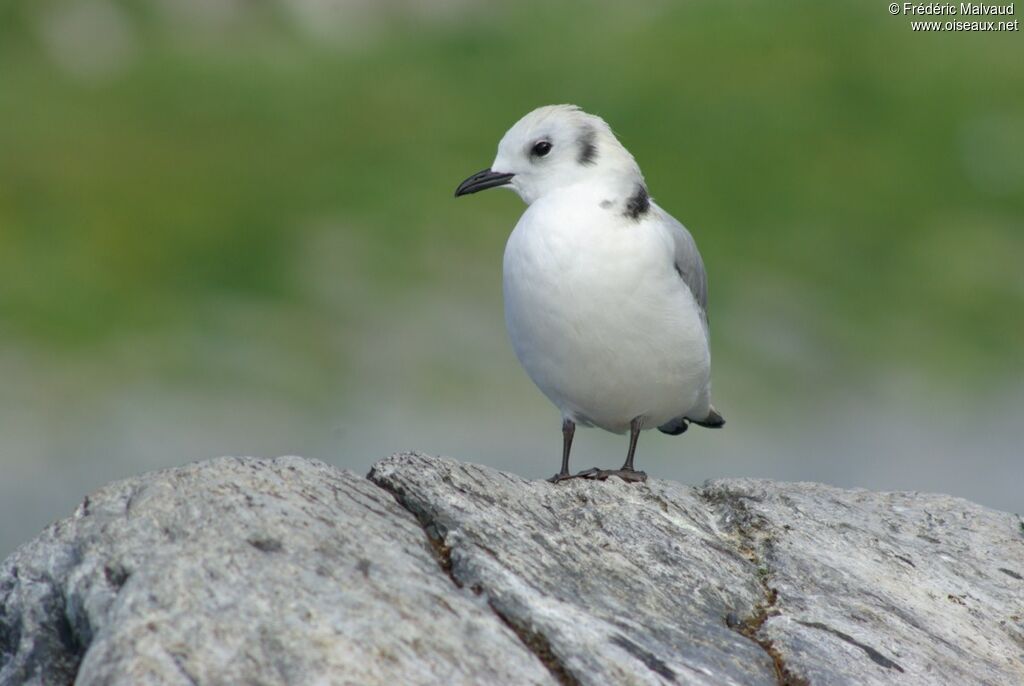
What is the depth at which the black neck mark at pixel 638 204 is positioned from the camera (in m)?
7.34

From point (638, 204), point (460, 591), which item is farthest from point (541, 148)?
point (460, 591)

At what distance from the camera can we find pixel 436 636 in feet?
15.1

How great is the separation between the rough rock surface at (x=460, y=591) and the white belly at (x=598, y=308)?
0.75m

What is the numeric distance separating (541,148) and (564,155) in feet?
0.52

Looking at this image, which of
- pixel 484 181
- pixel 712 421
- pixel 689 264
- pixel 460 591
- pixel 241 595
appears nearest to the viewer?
pixel 241 595

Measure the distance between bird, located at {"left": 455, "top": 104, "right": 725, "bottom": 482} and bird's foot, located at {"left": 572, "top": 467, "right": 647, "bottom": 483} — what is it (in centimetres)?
1

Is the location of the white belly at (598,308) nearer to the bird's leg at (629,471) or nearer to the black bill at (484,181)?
the bird's leg at (629,471)

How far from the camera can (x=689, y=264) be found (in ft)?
25.3

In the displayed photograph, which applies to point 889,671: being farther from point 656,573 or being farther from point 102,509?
point 102,509

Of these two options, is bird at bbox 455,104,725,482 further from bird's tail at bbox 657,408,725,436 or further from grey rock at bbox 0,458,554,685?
grey rock at bbox 0,458,554,685

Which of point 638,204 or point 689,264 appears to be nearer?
point 638,204

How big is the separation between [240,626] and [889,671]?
2.83 metres

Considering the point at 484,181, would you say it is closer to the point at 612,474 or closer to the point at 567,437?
the point at 567,437

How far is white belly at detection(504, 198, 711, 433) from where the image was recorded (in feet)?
23.3
